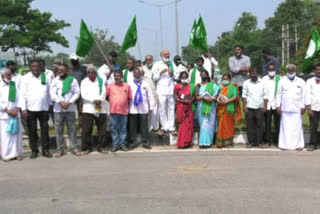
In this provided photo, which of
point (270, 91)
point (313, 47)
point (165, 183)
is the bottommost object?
point (165, 183)

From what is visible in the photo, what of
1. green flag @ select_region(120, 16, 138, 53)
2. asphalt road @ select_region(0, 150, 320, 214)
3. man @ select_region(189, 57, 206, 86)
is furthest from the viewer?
green flag @ select_region(120, 16, 138, 53)

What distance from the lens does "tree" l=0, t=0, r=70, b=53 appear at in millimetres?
31875

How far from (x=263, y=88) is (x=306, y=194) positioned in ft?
15.2

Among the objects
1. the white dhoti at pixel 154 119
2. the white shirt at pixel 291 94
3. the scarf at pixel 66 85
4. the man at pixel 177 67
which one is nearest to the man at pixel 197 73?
the man at pixel 177 67

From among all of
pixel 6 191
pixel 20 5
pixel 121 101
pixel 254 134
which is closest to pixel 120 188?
pixel 6 191

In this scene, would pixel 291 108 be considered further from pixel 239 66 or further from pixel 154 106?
pixel 154 106

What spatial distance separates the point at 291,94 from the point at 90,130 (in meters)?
4.79

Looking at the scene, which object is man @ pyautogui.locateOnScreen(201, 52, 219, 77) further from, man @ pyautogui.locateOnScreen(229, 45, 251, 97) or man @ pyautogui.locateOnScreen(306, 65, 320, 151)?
man @ pyautogui.locateOnScreen(306, 65, 320, 151)

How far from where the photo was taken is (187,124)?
413 inches

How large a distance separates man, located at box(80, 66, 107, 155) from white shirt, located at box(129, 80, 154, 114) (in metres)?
0.69

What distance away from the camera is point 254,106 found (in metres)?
10.3

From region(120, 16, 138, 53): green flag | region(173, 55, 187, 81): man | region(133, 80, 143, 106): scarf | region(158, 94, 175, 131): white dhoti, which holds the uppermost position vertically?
region(120, 16, 138, 53): green flag

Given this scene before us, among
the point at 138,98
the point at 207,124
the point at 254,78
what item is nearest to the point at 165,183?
the point at 138,98

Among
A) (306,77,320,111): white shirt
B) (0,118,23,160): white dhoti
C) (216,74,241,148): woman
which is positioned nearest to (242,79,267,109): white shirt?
(216,74,241,148): woman
